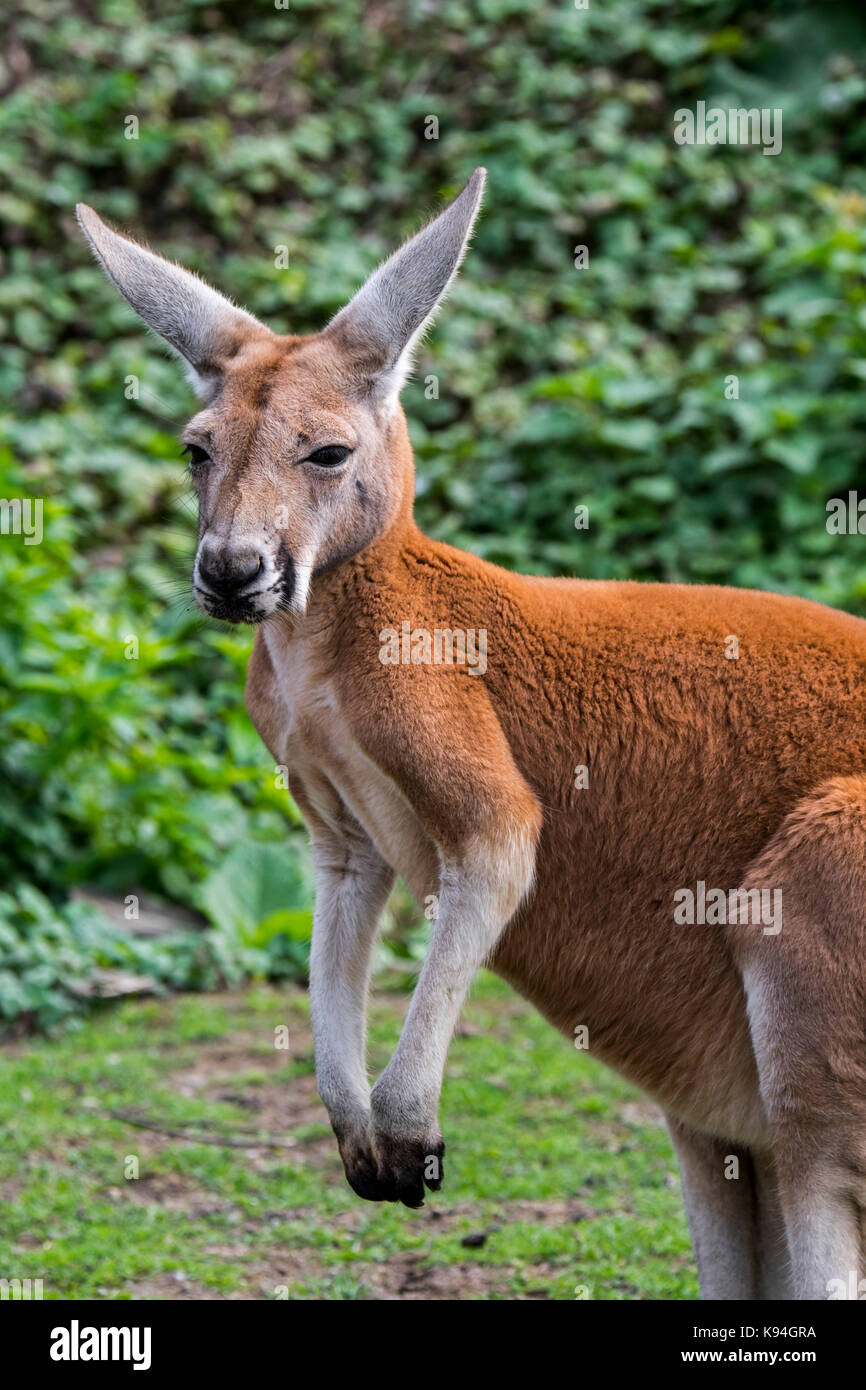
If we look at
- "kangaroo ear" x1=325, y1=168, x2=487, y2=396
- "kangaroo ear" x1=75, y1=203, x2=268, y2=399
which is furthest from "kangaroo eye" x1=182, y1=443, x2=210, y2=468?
"kangaroo ear" x1=325, y1=168, x2=487, y2=396

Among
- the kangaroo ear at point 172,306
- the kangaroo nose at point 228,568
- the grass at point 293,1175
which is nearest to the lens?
the kangaroo nose at point 228,568

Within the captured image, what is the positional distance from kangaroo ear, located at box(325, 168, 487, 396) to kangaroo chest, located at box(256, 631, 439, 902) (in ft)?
2.51

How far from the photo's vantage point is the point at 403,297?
3883 millimetres

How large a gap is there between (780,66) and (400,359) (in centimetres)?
978

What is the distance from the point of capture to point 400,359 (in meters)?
3.97

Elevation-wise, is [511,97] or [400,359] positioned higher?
[511,97]

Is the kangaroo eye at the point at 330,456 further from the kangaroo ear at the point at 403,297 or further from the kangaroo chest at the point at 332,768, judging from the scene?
the kangaroo chest at the point at 332,768

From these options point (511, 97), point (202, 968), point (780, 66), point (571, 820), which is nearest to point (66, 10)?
point (511, 97)

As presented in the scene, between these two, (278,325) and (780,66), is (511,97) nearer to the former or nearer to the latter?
(780,66)

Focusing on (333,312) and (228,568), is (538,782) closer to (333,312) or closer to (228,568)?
(228,568)

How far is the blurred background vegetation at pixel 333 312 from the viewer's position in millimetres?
7602

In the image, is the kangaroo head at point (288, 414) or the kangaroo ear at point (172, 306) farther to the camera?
the kangaroo ear at point (172, 306)

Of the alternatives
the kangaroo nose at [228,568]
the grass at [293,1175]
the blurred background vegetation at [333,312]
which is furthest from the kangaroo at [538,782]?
the blurred background vegetation at [333,312]
